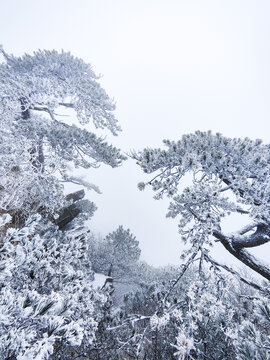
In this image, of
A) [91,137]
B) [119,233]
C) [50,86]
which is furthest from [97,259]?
[50,86]

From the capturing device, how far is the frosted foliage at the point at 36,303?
200 cm

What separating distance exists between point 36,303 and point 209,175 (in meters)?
3.81

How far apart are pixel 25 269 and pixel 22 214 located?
4.72m

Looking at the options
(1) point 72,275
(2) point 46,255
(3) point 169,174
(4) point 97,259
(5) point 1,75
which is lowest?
(4) point 97,259

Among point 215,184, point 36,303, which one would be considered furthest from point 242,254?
point 36,303

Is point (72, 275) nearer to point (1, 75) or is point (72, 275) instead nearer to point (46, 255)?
point (46, 255)

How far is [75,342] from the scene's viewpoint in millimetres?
2240

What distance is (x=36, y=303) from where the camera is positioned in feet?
7.82

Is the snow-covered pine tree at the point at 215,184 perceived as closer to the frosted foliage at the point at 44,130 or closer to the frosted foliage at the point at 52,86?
the frosted foliage at the point at 44,130

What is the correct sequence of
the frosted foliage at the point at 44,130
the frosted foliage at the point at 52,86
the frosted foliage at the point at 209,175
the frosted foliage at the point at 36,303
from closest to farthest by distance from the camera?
the frosted foliage at the point at 36,303 → the frosted foliage at the point at 209,175 → the frosted foliage at the point at 44,130 → the frosted foliage at the point at 52,86

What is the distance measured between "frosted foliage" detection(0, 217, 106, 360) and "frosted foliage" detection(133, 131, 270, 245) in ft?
8.00

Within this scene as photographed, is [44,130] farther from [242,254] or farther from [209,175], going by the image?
[242,254]

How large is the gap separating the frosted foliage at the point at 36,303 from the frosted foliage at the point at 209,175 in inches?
95.9

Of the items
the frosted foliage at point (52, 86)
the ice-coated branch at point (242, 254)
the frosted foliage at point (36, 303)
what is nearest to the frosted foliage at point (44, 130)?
the frosted foliage at point (52, 86)
